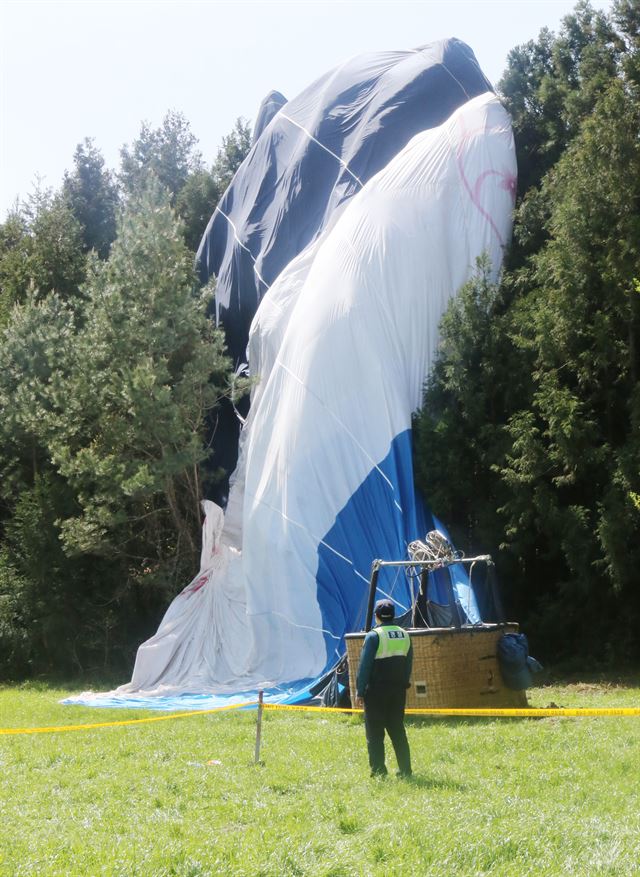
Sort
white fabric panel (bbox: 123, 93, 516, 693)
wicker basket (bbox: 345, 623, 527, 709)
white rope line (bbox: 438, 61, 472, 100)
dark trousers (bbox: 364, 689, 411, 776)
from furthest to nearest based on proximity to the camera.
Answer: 1. white rope line (bbox: 438, 61, 472, 100)
2. white fabric panel (bbox: 123, 93, 516, 693)
3. wicker basket (bbox: 345, 623, 527, 709)
4. dark trousers (bbox: 364, 689, 411, 776)

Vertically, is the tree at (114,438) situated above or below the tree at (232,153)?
below

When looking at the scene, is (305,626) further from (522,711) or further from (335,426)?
(522,711)

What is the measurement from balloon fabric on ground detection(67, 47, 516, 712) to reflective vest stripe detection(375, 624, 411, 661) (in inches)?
263

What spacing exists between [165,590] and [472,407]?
301 inches

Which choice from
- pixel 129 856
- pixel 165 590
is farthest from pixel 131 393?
pixel 129 856

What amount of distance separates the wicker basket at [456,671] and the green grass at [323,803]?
327 millimetres

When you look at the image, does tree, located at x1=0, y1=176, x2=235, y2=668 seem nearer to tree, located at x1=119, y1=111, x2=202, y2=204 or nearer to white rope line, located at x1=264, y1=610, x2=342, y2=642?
white rope line, located at x1=264, y1=610, x2=342, y2=642

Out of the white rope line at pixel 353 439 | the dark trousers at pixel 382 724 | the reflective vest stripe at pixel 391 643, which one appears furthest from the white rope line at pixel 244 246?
the dark trousers at pixel 382 724

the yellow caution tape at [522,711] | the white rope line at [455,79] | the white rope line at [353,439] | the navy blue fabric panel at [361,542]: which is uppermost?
the white rope line at [455,79]

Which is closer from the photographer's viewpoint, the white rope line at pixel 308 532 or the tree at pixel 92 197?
the white rope line at pixel 308 532

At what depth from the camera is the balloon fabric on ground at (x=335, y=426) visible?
16172 millimetres

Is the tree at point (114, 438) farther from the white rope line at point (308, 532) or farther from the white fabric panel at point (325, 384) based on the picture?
Result: the white rope line at point (308, 532)

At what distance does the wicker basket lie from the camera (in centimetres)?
1107

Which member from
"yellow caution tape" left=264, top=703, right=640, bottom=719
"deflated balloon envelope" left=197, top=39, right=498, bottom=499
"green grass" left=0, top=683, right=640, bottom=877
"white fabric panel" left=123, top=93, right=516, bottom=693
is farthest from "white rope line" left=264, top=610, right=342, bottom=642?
"deflated balloon envelope" left=197, top=39, right=498, bottom=499
